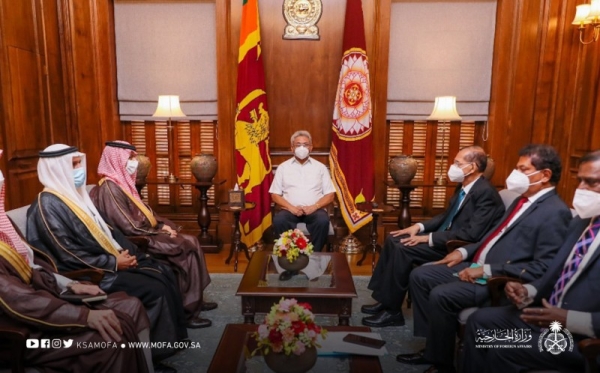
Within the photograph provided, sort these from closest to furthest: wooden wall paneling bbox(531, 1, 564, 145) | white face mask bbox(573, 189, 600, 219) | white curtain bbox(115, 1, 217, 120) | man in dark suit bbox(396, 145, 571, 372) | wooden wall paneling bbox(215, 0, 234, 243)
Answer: white face mask bbox(573, 189, 600, 219) → man in dark suit bbox(396, 145, 571, 372) → wooden wall paneling bbox(531, 1, 564, 145) → wooden wall paneling bbox(215, 0, 234, 243) → white curtain bbox(115, 1, 217, 120)

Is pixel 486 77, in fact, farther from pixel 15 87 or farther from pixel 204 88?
pixel 15 87

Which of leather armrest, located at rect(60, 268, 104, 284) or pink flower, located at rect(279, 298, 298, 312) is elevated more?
pink flower, located at rect(279, 298, 298, 312)

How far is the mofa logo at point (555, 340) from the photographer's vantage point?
1.66 meters

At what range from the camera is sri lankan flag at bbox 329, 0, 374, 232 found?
4.34 meters

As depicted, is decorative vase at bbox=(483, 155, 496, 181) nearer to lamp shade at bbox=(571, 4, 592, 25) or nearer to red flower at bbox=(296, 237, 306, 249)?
lamp shade at bbox=(571, 4, 592, 25)

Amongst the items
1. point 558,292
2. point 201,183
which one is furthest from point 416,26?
point 558,292

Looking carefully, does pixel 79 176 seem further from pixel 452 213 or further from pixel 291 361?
pixel 452 213

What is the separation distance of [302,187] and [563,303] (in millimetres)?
2674

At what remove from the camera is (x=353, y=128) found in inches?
173

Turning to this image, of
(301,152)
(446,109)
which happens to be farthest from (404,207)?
(301,152)

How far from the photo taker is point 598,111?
12.5 feet

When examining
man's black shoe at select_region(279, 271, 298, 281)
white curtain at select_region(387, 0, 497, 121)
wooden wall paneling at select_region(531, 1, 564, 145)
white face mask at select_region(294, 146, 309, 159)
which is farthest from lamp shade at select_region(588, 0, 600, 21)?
man's black shoe at select_region(279, 271, 298, 281)

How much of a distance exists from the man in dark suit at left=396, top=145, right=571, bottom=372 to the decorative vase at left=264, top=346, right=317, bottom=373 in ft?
3.18

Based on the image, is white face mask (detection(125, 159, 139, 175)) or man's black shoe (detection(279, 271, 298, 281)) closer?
man's black shoe (detection(279, 271, 298, 281))
